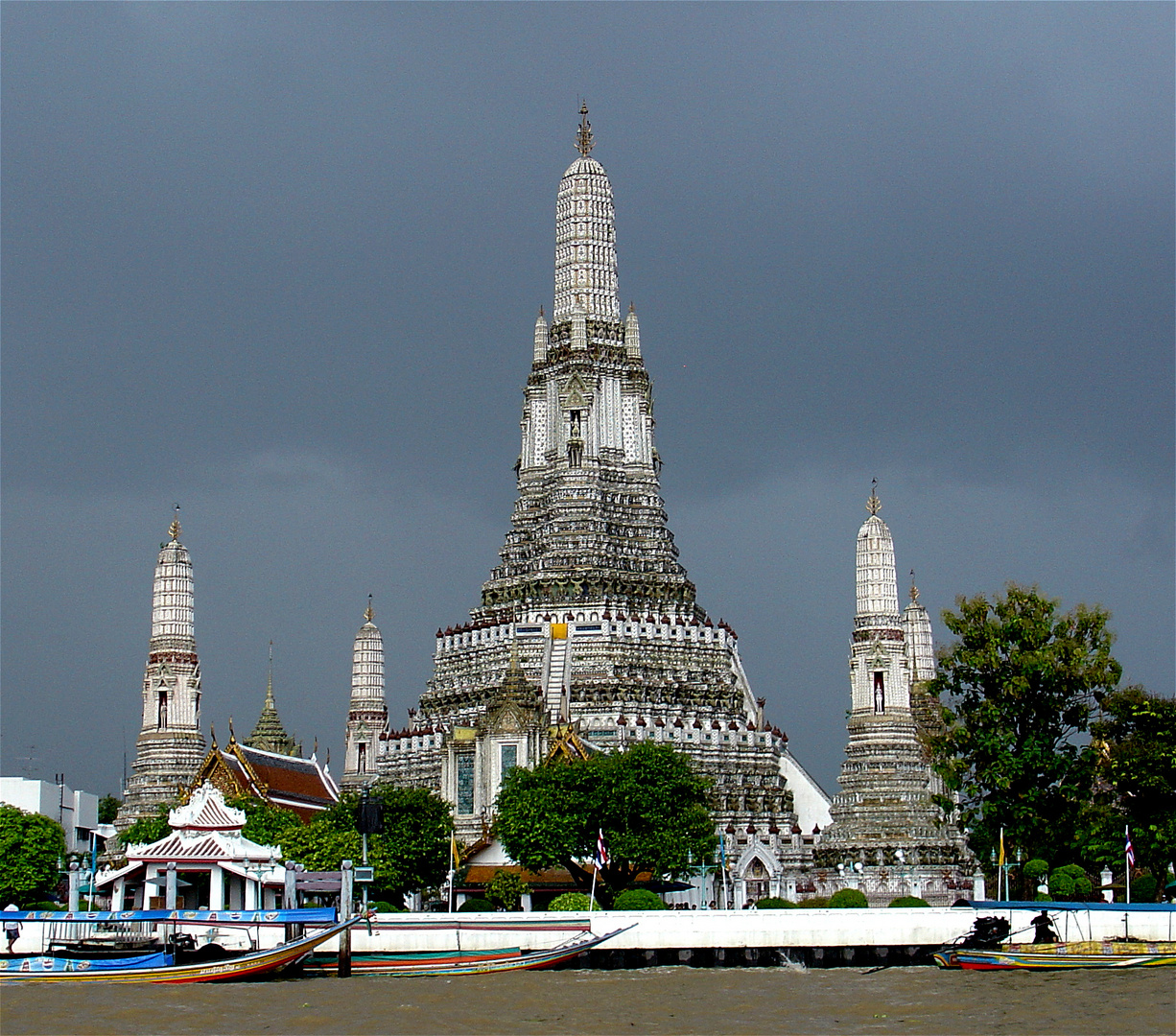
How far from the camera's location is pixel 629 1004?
→ 4278 cm

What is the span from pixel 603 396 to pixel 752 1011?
51725mm

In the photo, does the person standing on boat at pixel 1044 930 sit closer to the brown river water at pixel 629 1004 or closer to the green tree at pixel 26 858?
the brown river water at pixel 629 1004

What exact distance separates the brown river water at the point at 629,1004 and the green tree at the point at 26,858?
25.7 m

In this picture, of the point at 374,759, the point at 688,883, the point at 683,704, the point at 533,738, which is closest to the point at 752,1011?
the point at 688,883

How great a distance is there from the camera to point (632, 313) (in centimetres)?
9381

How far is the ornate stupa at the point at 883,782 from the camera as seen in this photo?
7194cm

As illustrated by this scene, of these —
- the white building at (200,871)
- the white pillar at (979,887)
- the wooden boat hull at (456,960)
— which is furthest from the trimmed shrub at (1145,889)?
the white building at (200,871)

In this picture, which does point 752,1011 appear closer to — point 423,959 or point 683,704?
point 423,959

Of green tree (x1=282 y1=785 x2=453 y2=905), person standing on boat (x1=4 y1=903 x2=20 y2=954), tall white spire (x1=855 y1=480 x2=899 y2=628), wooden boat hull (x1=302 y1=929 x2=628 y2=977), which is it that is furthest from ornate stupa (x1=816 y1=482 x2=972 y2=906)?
person standing on boat (x1=4 y1=903 x2=20 y2=954)

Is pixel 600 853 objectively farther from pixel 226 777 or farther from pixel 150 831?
pixel 226 777

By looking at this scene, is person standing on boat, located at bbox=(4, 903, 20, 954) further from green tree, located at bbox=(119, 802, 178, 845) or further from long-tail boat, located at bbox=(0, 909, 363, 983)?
green tree, located at bbox=(119, 802, 178, 845)

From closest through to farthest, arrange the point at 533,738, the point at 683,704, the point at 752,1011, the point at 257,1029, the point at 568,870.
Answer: the point at 257,1029 → the point at 752,1011 → the point at 568,870 → the point at 533,738 → the point at 683,704

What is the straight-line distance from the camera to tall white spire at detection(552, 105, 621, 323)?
92.1 m

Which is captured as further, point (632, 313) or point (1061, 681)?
point (632, 313)
